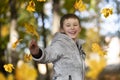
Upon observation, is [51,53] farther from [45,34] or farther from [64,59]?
[45,34]

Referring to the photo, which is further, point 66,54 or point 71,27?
point 71,27

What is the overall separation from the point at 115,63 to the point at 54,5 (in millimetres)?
21790

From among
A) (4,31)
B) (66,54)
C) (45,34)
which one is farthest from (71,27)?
(4,31)

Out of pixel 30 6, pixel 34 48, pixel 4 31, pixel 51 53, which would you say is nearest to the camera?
pixel 34 48

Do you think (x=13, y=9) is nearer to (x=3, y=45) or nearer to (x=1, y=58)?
(x=3, y=45)

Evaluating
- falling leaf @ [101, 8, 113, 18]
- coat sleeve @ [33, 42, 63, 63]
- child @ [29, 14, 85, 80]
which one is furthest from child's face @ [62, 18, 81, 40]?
falling leaf @ [101, 8, 113, 18]

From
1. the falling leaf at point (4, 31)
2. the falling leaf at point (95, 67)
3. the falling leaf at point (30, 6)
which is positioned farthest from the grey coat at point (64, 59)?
the falling leaf at point (95, 67)

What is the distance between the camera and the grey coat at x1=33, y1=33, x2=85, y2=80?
412 cm

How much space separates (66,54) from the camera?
421cm

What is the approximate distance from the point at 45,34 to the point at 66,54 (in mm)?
3070

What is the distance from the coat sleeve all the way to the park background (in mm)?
653

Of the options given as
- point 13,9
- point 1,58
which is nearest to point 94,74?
point 1,58

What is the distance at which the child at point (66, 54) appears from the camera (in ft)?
13.5

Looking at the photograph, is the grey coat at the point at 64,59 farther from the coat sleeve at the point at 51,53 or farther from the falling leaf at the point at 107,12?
the falling leaf at the point at 107,12
